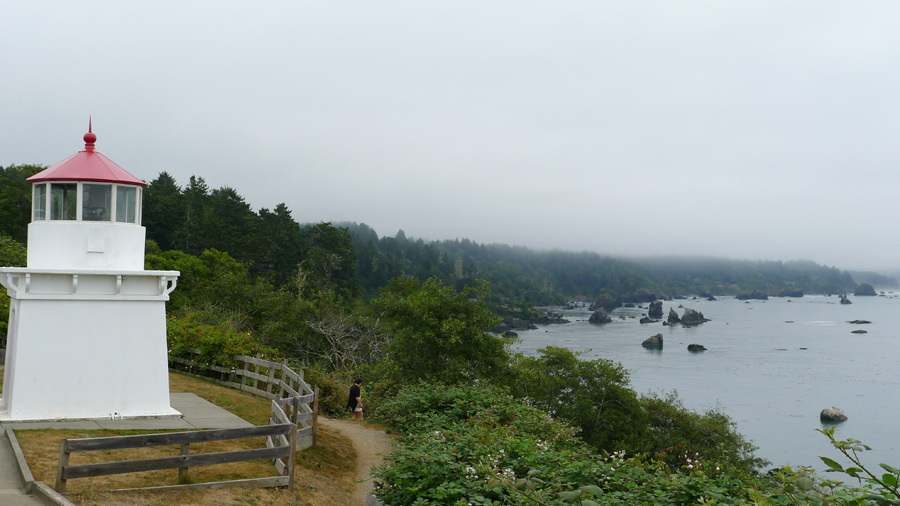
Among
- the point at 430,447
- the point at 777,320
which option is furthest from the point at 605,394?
the point at 777,320

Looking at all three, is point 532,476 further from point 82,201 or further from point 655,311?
point 655,311

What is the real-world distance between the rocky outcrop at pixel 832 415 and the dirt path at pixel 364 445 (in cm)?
4194

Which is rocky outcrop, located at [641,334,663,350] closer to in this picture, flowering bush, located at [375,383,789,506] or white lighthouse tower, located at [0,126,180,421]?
flowering bush, located at [375,383,789,506]

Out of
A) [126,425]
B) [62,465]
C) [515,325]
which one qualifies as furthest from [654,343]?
[62,465]

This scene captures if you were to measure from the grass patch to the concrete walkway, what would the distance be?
25 centimetres

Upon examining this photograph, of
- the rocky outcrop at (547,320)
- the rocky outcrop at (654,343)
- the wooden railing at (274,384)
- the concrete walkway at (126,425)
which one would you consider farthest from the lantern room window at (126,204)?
the rocky outcrop at (547,320)

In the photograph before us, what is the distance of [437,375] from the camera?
878 inches

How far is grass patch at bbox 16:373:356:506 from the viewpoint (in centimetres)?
826

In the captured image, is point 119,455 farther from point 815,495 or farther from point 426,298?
point 426,298

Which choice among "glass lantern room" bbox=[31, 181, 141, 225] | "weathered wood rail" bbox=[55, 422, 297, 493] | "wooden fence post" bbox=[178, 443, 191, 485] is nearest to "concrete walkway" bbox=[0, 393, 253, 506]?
"weathered wood rail" bbox=[55, 422, 297, 493]

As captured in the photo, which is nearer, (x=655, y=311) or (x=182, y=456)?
(x=182, y=456)

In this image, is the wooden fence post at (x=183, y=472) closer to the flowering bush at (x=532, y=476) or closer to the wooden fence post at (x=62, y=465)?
the wooden fence post at (x=62, y=465)

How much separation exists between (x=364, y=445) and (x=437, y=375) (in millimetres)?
7576

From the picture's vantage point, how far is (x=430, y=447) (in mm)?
10070
